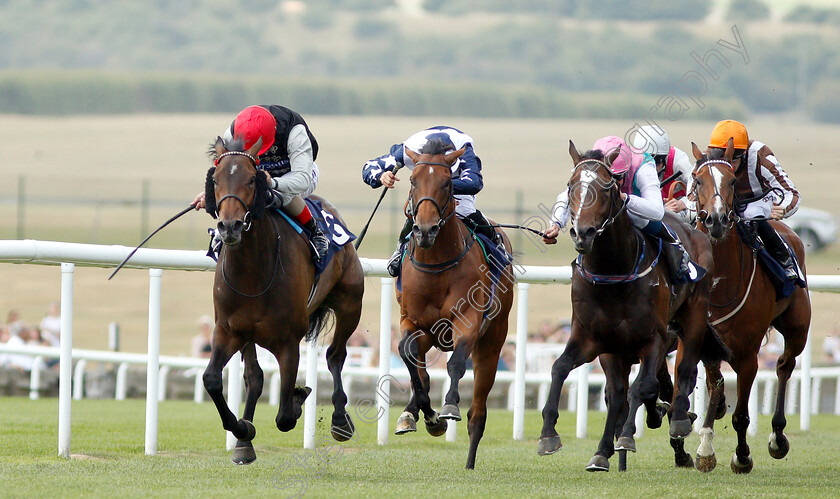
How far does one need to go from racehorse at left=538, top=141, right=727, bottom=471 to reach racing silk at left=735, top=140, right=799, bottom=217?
1301 millimetres

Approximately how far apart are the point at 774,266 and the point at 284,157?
331 centimetres

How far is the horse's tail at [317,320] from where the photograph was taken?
759 cm

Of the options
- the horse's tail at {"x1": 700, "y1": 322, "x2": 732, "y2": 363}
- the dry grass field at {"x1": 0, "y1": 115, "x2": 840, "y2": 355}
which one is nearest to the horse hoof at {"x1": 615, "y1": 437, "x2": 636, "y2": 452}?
the horse's tail at {"x1": 700, "y1": 322, "x2": 732, "y2": 363}

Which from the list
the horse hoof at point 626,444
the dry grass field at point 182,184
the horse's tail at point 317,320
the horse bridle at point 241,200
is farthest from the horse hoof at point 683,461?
the dry grass field at point 182,184

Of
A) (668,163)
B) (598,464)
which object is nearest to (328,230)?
(598,464)

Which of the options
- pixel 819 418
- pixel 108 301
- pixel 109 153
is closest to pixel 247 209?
pixel 819 418

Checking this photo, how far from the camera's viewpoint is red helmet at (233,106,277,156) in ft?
21.5

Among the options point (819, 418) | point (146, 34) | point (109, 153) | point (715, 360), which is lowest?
point (819, 418)

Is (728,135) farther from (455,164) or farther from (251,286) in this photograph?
(251,286)

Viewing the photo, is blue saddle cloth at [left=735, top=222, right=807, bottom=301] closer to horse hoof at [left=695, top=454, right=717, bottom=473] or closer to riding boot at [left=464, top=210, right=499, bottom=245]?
horse hoof at [left=695, top=454, right=717, bottom=473]

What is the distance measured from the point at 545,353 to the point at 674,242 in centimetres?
608

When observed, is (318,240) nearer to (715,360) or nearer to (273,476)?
(273,476)

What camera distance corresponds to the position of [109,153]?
54.0m

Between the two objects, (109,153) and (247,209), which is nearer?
(247,209)
